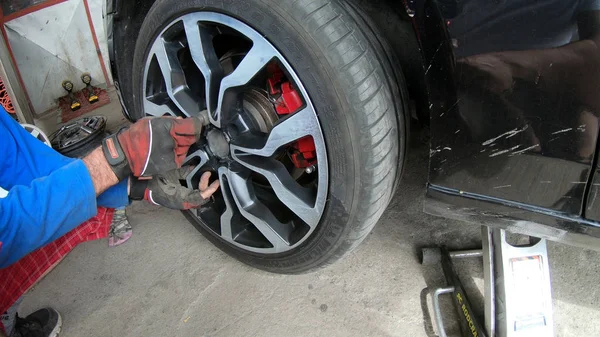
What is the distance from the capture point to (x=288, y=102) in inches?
61.5

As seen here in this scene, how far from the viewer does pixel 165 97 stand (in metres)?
1.91

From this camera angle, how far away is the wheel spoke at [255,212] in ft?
5.80

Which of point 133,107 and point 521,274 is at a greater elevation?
point 133,107

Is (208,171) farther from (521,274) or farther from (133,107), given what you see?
(521,274)

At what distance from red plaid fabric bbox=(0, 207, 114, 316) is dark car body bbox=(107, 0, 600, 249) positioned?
53.4 inches

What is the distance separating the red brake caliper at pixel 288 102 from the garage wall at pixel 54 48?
1.59 m

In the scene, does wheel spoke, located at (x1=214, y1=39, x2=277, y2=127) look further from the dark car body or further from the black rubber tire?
the dark car body

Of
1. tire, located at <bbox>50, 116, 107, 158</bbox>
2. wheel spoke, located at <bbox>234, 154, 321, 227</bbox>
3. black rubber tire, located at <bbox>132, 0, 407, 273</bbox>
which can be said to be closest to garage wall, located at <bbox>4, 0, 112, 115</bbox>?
tire, located at <bbox>50, 116, 107, 158</bbox>

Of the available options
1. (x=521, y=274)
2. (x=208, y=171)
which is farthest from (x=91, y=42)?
(x=521, y=274)

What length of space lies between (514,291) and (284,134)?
3.26ft

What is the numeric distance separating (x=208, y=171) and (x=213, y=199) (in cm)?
22

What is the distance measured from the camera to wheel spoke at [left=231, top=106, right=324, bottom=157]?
4.62 feet

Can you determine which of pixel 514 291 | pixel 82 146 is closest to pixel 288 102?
pixel 514 291

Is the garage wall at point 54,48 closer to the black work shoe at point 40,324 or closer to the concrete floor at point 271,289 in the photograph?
the concrete floor at point 271,289
